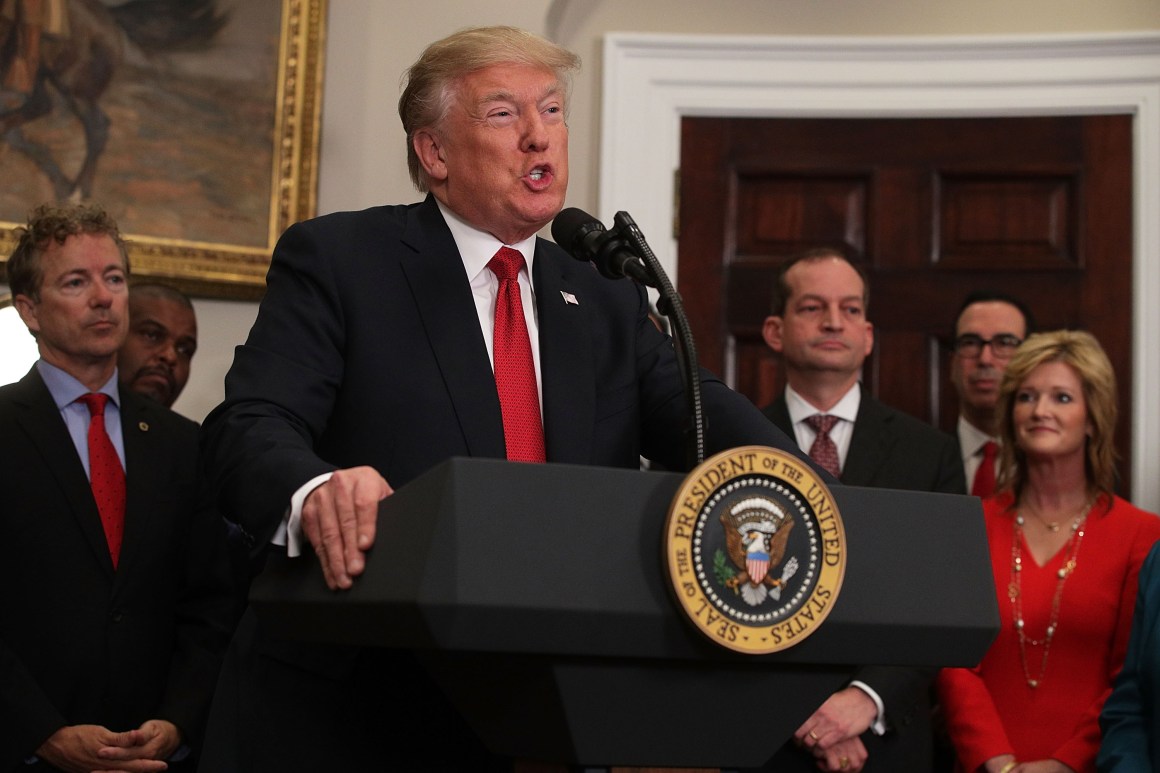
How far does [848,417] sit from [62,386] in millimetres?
2044

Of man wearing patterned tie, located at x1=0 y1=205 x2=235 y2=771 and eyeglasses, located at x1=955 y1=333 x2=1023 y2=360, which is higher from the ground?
eyeglasses, located at x1=955 y1=333 x2=1023 y2=360

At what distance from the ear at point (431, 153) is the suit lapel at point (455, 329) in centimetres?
9

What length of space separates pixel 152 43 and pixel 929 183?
2.63 m

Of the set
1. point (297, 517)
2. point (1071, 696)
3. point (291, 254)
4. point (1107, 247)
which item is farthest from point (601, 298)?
point (1107, 247)

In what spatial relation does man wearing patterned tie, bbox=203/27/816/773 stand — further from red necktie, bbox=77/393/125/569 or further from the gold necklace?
the gold necklace

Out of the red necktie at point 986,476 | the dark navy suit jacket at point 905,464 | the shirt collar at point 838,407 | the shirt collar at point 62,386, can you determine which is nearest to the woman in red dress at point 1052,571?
the dark navy suit jacket at point 905,464

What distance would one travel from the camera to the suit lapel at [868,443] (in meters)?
3.56

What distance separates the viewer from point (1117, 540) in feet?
11.0

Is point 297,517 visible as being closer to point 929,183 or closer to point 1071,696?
point 1071,696

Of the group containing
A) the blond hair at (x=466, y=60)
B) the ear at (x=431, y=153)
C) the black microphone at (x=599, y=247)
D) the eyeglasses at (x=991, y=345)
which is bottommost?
the black microphone at (x=599, y=247)

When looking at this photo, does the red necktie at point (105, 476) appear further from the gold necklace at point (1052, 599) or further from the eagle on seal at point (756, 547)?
the eagle on seal at point (756, 547)

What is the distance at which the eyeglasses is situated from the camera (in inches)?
163

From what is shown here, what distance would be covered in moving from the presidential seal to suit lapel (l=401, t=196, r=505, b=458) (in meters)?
0.49

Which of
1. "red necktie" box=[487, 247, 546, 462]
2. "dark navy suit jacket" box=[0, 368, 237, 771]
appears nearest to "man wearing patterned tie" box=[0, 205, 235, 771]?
"dark navy suit jacket" box=[0, 368, 237, 771]
